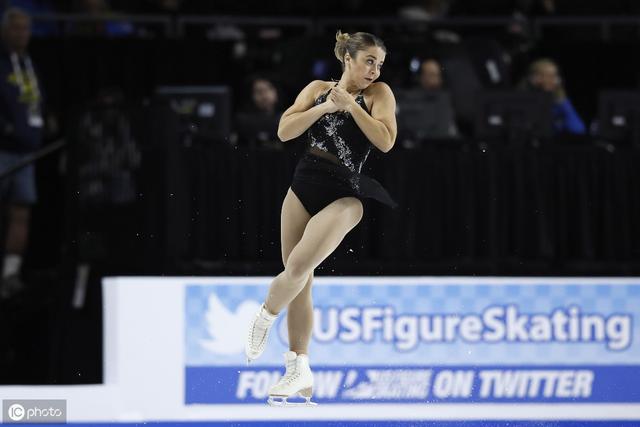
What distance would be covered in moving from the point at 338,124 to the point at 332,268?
224 cm

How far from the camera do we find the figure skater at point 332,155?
3.95 metres

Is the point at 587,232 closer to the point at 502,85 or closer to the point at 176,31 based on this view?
the point at 502,85

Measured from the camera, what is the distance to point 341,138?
4.04m

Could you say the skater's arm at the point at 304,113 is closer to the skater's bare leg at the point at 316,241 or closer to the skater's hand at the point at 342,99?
the skater's hand at the point at 342,99

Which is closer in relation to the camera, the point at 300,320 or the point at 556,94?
the point at 300,320

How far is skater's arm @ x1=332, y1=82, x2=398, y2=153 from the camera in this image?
154 inches

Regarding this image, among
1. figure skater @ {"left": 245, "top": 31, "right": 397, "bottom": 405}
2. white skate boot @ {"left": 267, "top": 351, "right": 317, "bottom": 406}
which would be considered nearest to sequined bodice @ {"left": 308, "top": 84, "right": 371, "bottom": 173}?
figure skater @ {"left": 245, "top": 31, "right": 397, "bottom": 405}

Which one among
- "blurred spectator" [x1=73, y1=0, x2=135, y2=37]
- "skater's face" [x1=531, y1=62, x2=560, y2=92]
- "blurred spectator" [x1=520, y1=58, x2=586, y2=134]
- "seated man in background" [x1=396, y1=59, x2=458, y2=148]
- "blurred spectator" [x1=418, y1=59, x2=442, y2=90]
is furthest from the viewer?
"blurred spectator" [x1=73, y1=0, x2=135, y2=37]

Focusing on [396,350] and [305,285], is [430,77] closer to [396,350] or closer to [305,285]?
[396,350]

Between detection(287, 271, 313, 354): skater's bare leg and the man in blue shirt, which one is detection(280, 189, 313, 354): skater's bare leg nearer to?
detection(287, 271, 313, 354): skater's bare leg

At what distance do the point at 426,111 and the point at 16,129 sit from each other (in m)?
3.07

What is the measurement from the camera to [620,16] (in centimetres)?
1209

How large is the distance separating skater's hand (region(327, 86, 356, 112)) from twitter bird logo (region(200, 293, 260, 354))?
3197mm

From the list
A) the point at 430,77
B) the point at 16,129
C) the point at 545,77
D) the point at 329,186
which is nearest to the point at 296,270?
the point at 329,186
